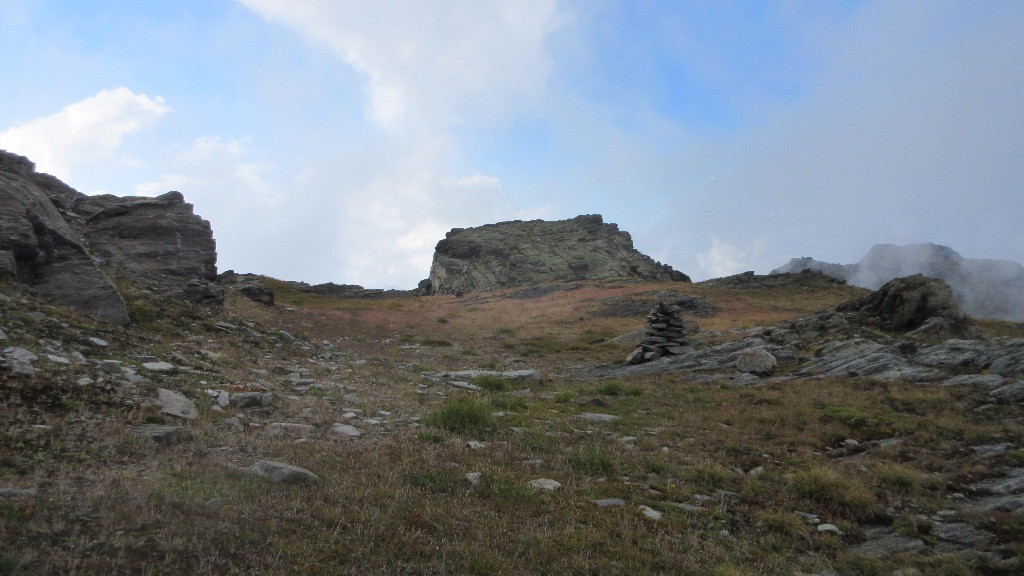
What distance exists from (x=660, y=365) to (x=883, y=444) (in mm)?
11978

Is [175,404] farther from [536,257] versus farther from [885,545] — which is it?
[536,257]

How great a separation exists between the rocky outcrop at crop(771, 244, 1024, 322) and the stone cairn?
51.4 ft

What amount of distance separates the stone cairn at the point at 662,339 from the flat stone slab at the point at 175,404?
18988mm

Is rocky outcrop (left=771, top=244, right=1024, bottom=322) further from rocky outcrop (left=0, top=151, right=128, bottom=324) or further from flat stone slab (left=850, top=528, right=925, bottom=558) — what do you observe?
rocky outcrop (left=0, top=151, right=128, bottom=324)

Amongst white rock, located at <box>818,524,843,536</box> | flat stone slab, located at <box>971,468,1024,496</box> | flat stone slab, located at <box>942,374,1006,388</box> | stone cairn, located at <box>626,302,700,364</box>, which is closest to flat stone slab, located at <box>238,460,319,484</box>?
white rock, located at <box>818,524,843,536</box>

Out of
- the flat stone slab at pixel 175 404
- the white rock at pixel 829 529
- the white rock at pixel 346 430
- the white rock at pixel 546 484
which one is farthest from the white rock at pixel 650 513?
the flat stone slab at pixel 175 404

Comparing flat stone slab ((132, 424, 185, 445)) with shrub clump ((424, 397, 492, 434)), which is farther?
shrub clump ((424, 397, 492, 434))

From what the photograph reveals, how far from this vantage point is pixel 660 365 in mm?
21781

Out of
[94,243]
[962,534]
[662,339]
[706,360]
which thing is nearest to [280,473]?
[962,534]

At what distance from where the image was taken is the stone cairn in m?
23.9

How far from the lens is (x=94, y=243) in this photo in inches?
800

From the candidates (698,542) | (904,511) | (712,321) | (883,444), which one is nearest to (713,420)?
(883,444)

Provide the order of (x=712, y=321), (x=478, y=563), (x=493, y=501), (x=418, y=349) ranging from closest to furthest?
1. (x=478, y=563)
2. (x=493, y=501)
3. (x=418, y=349)
4. (x=712, y=321)

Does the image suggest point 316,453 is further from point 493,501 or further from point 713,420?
point 713,420
